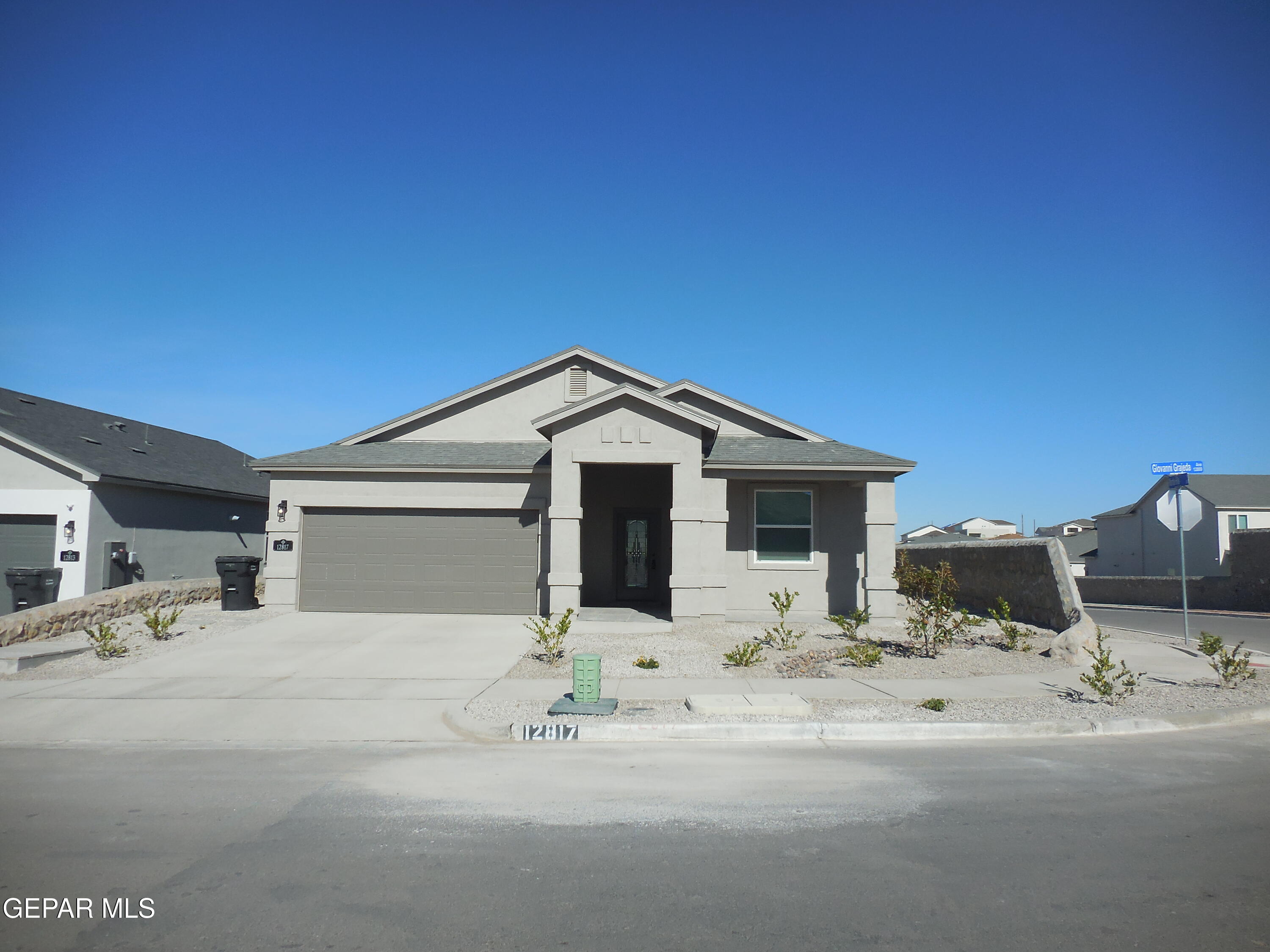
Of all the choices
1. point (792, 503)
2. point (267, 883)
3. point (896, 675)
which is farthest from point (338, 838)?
point (792, 503)

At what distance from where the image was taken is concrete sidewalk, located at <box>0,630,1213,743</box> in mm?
8414

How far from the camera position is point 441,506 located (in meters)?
16.2

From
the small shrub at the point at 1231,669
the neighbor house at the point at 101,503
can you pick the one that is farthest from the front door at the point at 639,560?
the neighbor house at the point at 101,503

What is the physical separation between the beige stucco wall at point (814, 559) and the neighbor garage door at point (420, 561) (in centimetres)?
411

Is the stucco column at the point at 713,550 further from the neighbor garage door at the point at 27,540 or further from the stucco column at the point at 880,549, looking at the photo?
the neighbor garage door at the point at 27,540

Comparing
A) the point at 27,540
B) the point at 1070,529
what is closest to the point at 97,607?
the point at 27,540

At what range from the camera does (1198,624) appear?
19.5 metres

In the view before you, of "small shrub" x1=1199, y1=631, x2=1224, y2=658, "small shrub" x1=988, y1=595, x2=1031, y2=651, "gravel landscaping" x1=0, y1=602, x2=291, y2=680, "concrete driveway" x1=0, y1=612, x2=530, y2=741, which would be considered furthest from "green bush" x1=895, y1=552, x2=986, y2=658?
"gravel landscaping" x1=0, y1=602, x2=291, y2=680

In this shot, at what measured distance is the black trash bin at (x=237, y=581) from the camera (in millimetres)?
15703

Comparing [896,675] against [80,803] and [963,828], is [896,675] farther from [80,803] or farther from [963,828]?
[80,803]

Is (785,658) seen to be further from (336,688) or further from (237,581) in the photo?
(237,581)

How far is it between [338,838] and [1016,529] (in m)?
110

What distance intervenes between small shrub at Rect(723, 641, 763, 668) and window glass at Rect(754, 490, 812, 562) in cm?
488

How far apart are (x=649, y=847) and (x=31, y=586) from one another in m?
17.3
